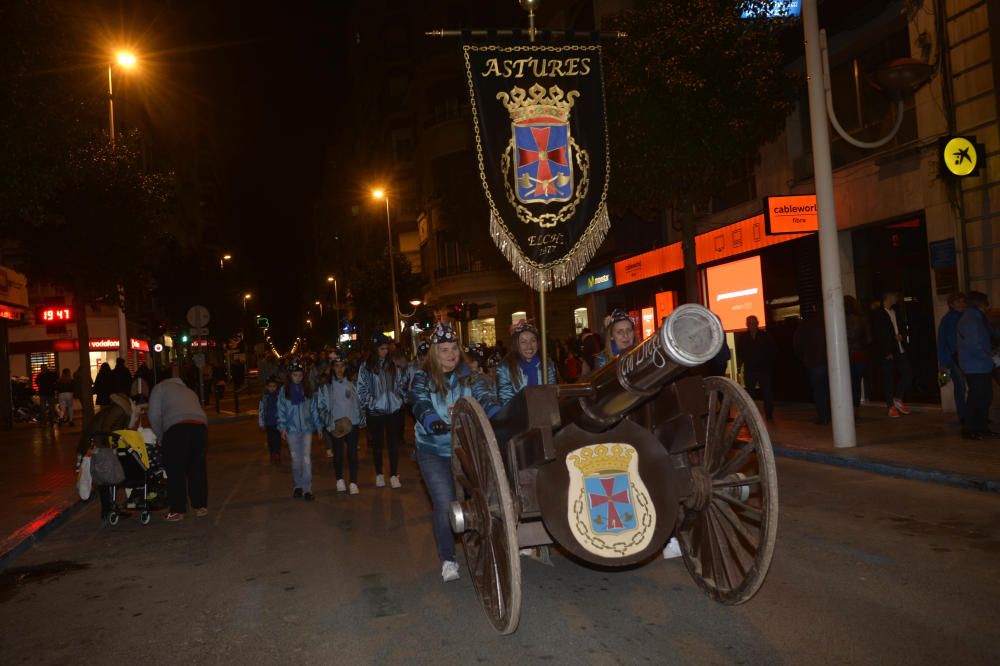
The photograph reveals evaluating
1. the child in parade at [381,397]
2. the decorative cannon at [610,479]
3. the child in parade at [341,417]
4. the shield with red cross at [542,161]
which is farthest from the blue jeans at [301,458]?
the decorative cannon at [610,479]

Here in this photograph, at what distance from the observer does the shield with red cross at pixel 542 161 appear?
22.5 ft

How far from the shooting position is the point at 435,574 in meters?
6.30

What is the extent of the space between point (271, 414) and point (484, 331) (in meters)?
30.7

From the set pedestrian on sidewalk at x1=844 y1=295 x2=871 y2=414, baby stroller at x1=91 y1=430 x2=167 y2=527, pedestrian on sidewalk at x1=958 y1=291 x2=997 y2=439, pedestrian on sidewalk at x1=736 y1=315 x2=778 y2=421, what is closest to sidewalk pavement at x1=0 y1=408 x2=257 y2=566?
baby stroller at x1=91 y1=430 x2=167 y2=527

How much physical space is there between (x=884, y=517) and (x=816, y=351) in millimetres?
6355

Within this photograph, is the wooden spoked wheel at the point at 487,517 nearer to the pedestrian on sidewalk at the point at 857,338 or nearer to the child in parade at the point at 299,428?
the child in parade at the point at 299,428

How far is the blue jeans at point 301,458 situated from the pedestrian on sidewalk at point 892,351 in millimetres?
8806

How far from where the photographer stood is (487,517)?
4.59m

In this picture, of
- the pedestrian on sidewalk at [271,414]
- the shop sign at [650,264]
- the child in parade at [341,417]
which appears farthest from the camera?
the shop sign at [650,264]

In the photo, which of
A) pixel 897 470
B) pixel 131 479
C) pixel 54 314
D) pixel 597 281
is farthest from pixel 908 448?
pixel 54 314

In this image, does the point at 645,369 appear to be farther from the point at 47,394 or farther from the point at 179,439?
the point at 47,394

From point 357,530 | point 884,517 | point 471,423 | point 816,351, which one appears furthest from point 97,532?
point 816,351

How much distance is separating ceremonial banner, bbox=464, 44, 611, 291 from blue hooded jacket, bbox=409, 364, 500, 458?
1.28m

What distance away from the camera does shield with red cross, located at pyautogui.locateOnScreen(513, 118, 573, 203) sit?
6.86 m
